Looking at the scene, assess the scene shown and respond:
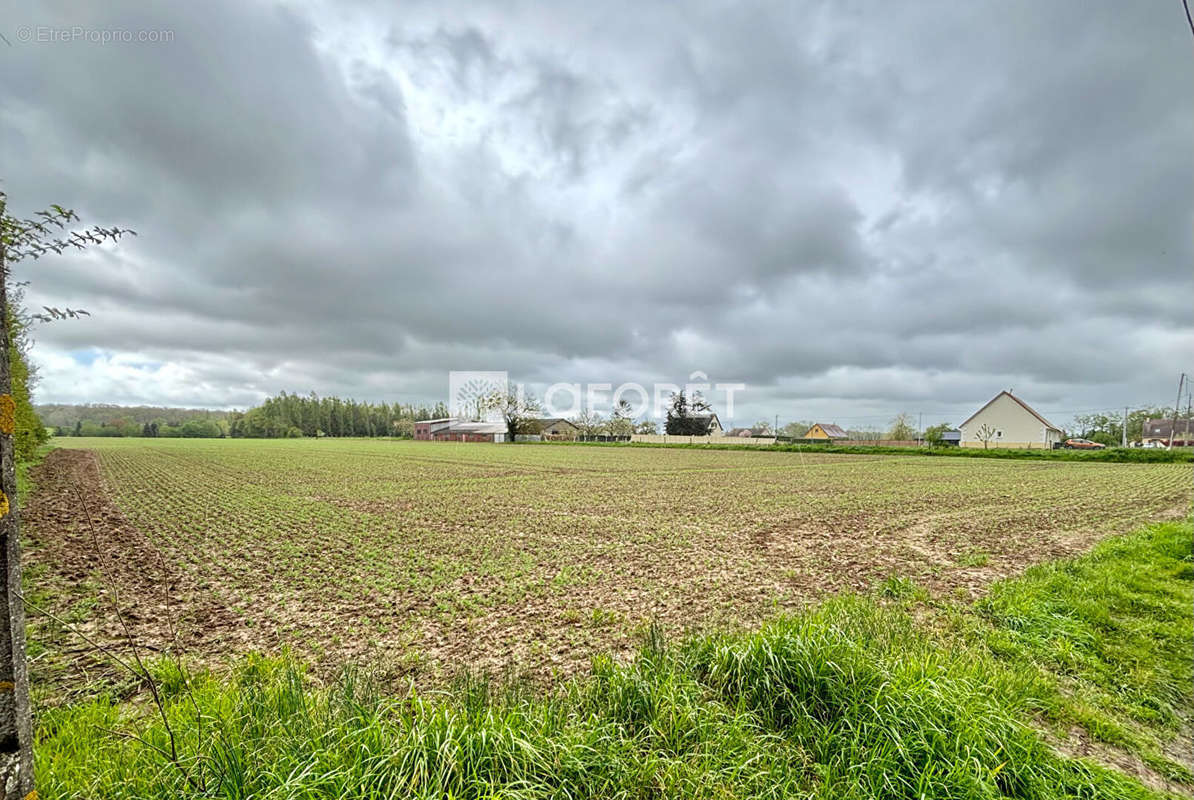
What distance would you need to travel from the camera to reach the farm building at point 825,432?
98.4 meters

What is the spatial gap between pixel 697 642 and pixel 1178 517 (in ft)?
58.5

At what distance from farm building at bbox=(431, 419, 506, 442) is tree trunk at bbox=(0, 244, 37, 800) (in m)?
97.1

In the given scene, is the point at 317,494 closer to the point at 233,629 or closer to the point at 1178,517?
the point at 233,629

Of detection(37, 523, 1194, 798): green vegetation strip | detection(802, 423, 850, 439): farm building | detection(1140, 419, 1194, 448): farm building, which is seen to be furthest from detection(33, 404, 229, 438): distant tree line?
detection(1140, 419, 1194, 448): farm building

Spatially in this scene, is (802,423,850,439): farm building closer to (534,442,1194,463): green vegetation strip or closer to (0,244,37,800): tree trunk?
(534,442,1194,463): green vegetation strip

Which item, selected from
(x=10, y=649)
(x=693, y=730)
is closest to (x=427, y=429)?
(x=693, y=730)

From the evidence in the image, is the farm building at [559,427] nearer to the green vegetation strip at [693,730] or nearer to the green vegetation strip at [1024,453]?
the green vegetation strip at [1024,453]

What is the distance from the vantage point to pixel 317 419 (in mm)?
133250

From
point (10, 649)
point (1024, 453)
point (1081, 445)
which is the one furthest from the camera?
point (1081, 445)

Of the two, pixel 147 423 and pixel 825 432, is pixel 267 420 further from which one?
pixel 825 432

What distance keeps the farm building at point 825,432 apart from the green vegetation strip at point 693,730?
101780 millimetres

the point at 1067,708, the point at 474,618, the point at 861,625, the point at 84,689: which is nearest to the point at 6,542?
the point at 84,689

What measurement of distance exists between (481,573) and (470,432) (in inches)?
3994

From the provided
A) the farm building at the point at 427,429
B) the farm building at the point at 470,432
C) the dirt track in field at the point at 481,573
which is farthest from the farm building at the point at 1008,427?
the farm building at the point at 427,429
